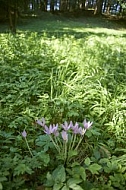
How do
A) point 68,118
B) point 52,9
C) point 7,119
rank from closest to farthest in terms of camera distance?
point 7,119 → point 68,118 → point 52,9

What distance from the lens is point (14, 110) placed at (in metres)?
2.40

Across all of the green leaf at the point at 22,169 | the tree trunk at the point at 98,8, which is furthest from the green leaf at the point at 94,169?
the tree trunk at the point at 98,8

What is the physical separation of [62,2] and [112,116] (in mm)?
20843

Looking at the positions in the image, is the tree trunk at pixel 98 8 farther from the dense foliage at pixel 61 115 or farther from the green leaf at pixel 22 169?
the green leaf at pixel 22 169

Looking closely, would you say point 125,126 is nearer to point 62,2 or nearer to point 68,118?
point 68,118

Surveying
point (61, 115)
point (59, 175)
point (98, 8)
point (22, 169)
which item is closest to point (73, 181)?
point (59, 175)

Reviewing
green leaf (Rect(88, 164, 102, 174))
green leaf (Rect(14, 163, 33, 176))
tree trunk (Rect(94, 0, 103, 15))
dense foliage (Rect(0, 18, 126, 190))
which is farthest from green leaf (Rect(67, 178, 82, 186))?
tree trunk (Rect(94, 0, 103, 15))

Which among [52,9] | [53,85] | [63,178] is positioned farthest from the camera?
[52,9]

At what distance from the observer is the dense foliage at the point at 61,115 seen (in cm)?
146

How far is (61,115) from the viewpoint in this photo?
2.31m

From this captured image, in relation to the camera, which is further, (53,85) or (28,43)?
(28,43)

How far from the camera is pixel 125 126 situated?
87.6 inches

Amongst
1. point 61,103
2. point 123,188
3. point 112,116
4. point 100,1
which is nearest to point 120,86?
point 112,116

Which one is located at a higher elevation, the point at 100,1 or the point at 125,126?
the point at 100,1
